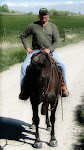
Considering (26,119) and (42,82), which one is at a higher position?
(42,82)

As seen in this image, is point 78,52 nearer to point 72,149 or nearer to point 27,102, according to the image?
point 27,102

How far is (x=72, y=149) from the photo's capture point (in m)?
5.75

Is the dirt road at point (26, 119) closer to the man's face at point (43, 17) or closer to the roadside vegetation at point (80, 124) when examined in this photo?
the roadside vegetation at point (80, 124)

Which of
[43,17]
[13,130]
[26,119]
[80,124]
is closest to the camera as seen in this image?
[43,17]

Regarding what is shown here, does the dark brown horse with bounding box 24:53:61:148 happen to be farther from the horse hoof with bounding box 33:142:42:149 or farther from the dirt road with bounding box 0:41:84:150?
the dirt road with bounding box 0:41:84:150

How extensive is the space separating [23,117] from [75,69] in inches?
263

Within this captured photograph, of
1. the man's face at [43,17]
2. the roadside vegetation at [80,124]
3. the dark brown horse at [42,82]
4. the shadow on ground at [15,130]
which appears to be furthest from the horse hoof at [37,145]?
the man's face at [43,17]

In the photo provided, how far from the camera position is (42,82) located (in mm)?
5020

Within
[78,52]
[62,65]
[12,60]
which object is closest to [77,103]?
[62,65]

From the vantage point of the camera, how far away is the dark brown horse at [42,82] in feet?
16.4

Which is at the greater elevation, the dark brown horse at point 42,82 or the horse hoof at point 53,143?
the dark brown horse at point 42,82

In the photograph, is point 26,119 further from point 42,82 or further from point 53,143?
point 42,82

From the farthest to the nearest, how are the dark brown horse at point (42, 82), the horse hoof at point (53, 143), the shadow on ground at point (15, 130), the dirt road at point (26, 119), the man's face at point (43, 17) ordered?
the shadow on ground at point (15, 130) → the dirt road at point (26, 119) → the horse hoof at point (53, 143) → the man's face at point (43, 17) → the dark brown horse at point (42, 82)

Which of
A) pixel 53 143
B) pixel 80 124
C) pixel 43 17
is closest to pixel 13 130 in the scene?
pixel 53 143
